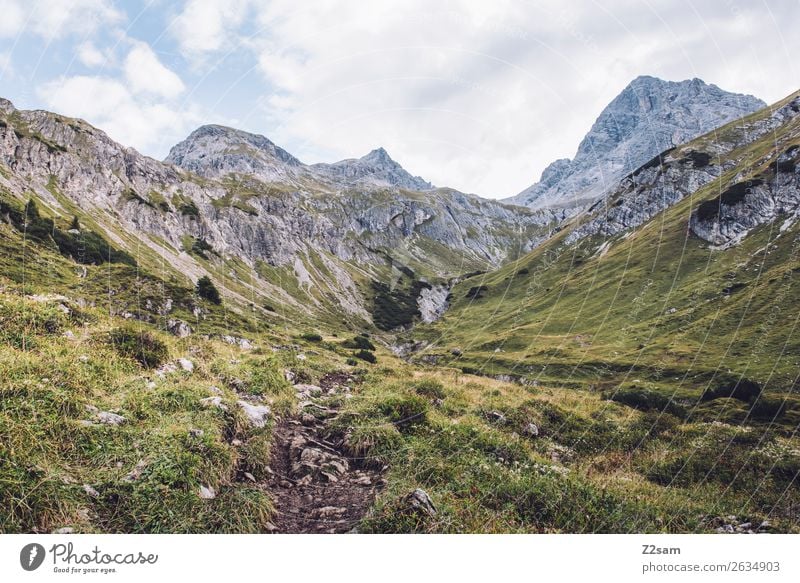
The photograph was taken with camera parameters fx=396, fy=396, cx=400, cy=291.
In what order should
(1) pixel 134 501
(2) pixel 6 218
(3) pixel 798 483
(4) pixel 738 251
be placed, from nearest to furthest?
(1) pixel 134 501 → (3) pixel 798 483 → (2) pixel 6 218 → (4) pixel 738 251

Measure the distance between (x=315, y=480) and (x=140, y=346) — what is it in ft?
26.7

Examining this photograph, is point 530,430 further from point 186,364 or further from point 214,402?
point 186,364

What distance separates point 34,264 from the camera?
155 feet

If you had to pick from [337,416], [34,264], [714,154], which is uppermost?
[714,154]

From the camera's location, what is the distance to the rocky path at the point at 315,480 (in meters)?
8.50

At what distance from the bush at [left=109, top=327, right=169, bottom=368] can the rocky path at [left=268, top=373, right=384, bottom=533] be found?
16.2ft

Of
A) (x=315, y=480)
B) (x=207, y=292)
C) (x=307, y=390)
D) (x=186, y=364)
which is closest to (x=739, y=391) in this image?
(x=307, y=390)

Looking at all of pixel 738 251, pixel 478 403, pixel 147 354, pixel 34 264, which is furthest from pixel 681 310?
pixel 34 264

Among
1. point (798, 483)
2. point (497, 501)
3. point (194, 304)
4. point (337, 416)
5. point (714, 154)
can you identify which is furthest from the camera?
point (714, 154)

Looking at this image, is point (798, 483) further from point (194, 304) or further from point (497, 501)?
point (194, 304)

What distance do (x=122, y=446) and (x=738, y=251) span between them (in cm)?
12756

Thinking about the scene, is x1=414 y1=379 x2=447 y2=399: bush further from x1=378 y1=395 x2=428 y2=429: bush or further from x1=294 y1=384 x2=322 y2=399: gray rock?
x1=294 y1=384 x2=322 y2=399: gray rock

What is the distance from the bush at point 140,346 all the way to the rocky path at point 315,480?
194 inches

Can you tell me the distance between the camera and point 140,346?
13.7m
